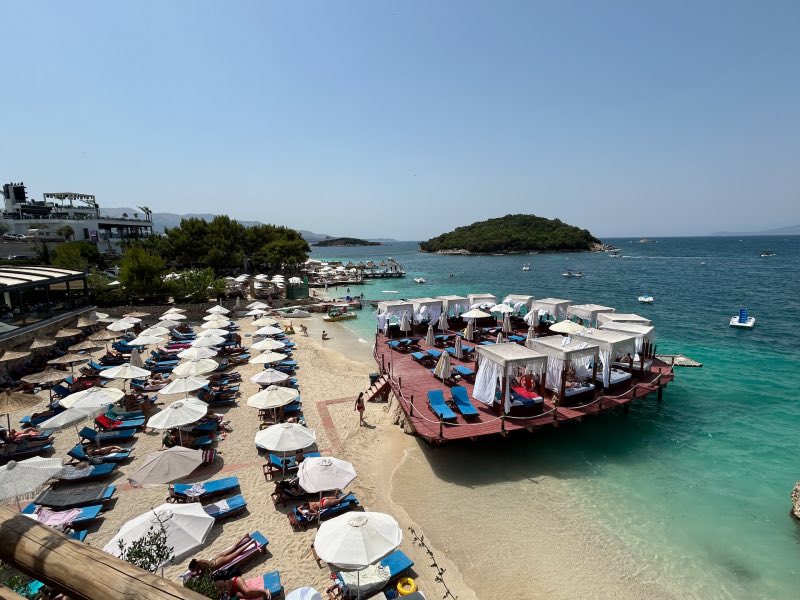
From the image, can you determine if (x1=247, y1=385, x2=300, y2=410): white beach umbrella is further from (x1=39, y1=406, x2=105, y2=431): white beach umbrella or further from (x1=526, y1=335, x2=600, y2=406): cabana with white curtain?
(x1=526, y1=335, x2=600, y2=406): cabana with white curtain

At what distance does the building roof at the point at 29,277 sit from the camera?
2109 centimetres

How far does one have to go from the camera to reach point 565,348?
15648 millimetres

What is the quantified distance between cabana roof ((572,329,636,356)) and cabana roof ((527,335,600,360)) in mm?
461

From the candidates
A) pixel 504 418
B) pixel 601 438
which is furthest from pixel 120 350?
pixel 601 438

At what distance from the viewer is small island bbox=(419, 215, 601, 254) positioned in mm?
154375

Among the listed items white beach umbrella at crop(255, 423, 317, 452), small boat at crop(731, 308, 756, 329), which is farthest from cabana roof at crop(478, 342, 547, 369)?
small boat at crop(731, 308, 756, 329)

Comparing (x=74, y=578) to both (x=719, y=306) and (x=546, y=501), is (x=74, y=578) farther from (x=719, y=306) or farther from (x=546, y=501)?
(x=719, y=306)

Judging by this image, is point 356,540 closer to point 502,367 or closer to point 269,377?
point 502,367

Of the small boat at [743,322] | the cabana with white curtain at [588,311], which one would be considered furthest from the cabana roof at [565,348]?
the small boat at [743,322]

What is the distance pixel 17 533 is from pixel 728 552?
47.5 feet

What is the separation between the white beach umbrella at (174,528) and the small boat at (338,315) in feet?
96.4

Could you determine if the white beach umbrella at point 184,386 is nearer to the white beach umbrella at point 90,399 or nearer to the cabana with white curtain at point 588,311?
the white beach umbrella at point 90,399

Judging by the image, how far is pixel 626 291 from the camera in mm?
57906

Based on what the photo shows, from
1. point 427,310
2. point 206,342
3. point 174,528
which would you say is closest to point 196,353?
point 206,342
